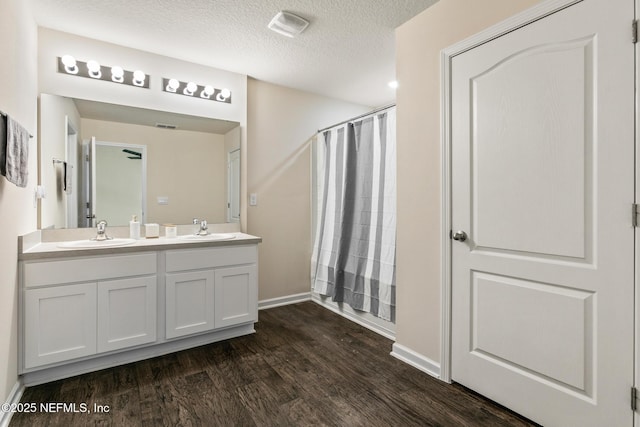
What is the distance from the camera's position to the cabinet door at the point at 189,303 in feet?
7.56

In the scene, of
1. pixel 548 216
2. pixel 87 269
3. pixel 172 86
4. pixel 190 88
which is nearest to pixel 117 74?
pixel 172 86

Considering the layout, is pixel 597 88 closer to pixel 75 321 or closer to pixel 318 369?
pixel 318 369

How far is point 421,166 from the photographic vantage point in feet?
6.86

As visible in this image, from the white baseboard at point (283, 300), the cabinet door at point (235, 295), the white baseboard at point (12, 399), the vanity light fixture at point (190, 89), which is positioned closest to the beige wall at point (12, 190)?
the white baseboard at point (12, 399)

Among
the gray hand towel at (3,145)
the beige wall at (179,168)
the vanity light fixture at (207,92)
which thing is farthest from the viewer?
the vanity light fixture at (207,92)

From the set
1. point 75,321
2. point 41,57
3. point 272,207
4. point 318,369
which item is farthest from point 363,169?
point 41,57

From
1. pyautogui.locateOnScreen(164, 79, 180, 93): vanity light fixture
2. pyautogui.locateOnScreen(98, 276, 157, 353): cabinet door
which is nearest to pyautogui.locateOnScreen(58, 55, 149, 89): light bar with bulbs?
pyautogui.locateOnScreen(164, 79, 180, 93): vanity light fixture

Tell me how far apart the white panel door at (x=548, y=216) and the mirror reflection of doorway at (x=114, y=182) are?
243cm

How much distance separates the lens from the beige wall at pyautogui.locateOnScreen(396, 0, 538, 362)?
77.6 inches

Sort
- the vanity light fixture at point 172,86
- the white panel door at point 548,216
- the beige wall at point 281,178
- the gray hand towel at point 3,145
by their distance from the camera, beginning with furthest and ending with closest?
1. the beige wall at point 281,178
2. the vanity light fixture at point 172,86
3. the gray hand towel at point 3,145
4. the white panel door at point 548,216

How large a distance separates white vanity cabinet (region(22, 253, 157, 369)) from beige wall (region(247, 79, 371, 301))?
128 cm

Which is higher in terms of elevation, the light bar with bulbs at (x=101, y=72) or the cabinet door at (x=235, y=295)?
the light bar with bulbs at (x=101, y=72)

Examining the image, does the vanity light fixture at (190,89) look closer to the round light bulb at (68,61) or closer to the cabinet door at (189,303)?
the round light bulb at (68,61)

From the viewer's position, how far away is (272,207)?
3.42 m
